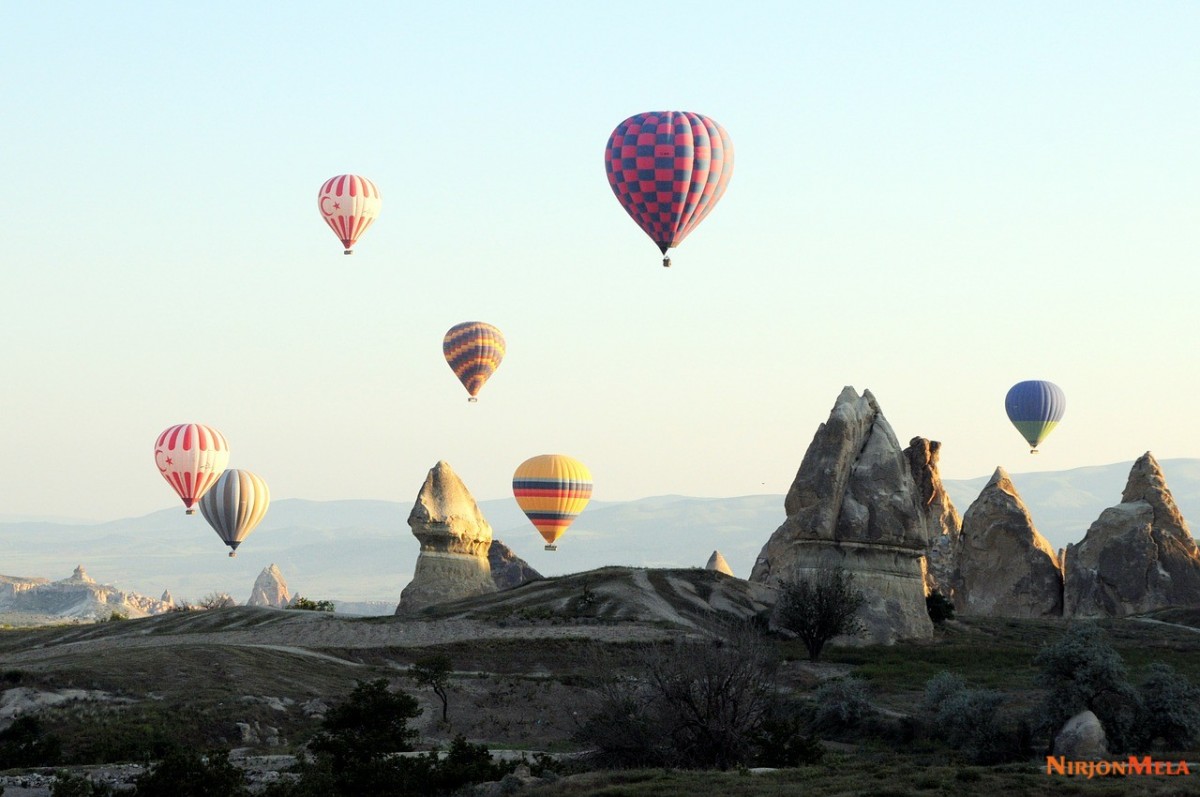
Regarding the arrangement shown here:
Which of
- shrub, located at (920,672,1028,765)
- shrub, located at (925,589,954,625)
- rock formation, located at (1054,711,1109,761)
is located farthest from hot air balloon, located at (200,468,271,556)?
rock formation, located at (1054,711,1109,761)

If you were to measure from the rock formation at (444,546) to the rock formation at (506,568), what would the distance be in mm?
19961

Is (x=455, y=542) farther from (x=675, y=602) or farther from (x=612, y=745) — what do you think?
(x=612, y=745)

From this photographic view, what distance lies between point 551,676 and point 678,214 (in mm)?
27726

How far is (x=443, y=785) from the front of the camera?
→ 34125 millimetres

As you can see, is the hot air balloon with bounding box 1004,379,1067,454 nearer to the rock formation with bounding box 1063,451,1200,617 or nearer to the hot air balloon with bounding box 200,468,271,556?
the rock formation with bounding box 1063,451,1200,617

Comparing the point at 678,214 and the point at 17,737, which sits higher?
the point at 678,214

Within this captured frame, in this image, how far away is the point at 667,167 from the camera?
2985 inches

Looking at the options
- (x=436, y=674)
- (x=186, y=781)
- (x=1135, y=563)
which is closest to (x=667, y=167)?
(x=436, y=674)

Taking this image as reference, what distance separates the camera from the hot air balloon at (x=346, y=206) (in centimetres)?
9419

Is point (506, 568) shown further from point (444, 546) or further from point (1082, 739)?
point (1082, 739)

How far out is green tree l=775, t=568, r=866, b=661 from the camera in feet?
211


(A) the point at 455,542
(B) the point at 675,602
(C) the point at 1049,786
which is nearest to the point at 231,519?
(A) the point at 455,542

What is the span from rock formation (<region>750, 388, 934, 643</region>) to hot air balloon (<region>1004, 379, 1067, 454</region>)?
3764 cm

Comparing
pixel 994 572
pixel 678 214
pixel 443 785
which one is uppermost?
pixel 678 214
